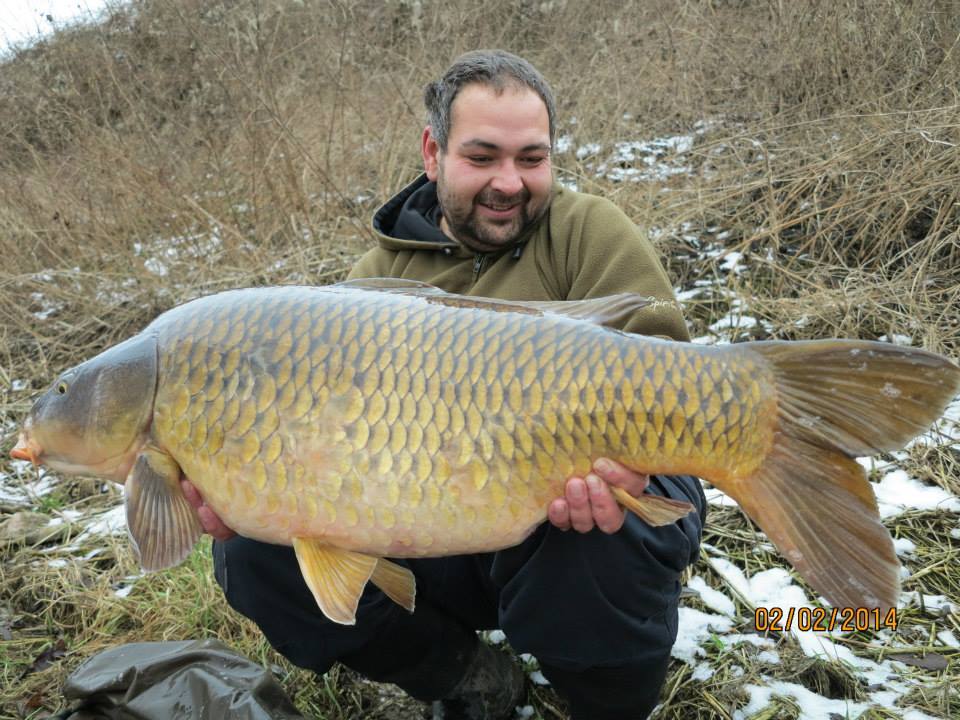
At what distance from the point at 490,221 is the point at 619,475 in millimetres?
712

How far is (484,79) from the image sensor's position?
1.67 m

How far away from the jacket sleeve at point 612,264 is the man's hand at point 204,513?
77cm

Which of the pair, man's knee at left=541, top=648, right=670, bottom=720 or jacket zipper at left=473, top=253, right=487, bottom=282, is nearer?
man's knee at left=541, top=648, right=670, bottom=720

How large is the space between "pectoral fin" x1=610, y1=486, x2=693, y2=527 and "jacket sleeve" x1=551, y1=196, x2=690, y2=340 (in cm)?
40

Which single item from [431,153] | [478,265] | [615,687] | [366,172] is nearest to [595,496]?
[615,687]

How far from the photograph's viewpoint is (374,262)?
181 cm

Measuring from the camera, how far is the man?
4.19ft

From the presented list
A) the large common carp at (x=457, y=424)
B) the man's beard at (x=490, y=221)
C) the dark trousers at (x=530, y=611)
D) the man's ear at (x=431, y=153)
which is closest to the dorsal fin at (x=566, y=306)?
the large common carp at (x=457, y=424)

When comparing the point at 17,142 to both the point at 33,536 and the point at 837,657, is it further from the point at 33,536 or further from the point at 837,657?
the point at 837,657

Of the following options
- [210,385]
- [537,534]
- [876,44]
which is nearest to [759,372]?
[537,534]

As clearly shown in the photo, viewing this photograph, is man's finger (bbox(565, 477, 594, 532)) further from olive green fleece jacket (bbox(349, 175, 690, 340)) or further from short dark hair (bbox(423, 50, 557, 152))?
short dark hair (bbox(423, 50, 557, 152))

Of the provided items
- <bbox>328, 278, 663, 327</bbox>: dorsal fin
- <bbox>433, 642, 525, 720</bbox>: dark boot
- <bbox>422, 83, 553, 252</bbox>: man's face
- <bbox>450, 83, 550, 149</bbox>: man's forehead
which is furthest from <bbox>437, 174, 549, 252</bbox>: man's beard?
<bbox>433, 642, 525, 720</bbox>: dark boot

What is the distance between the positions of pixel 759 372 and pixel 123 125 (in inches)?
150
